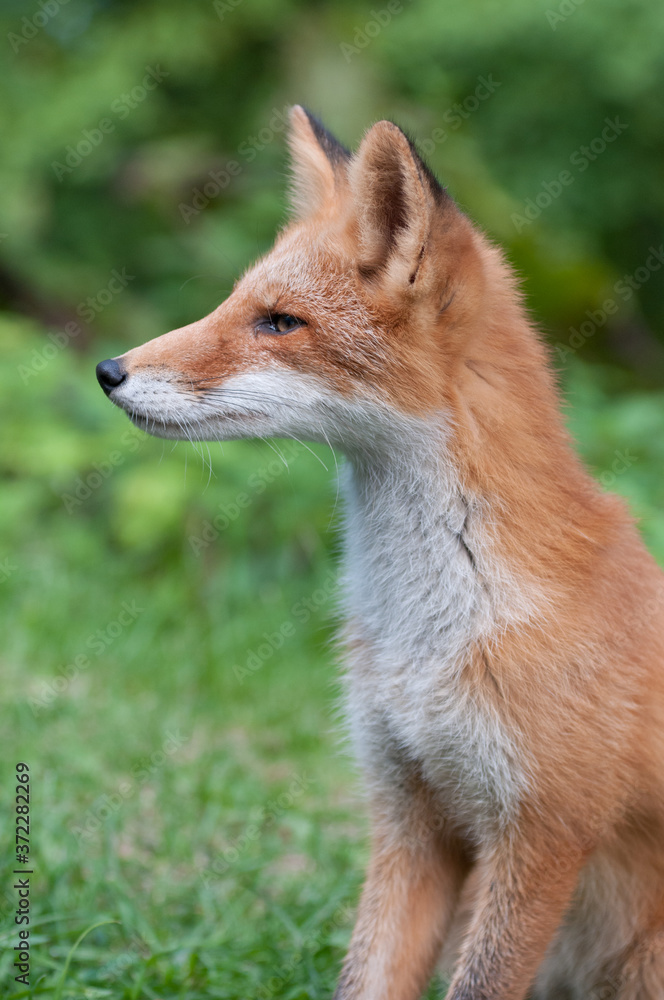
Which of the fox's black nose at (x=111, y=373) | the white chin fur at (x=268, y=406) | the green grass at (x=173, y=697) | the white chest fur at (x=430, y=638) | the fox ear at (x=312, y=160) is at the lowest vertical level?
the green grass at (x=173, y=697)

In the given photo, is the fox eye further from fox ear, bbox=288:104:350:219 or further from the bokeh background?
the bokeh background

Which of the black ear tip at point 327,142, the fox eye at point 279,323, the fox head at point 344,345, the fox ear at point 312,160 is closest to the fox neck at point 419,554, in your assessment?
the fox head at point 344,345

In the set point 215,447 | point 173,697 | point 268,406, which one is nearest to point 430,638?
point 268,406

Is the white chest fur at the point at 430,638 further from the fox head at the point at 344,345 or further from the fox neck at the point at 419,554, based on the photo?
the fox head at the point at 344,345

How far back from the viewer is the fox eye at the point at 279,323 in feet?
→ 9.58

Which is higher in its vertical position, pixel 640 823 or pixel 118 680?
pixel 640 823

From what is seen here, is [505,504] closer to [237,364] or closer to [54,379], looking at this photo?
[237,364]

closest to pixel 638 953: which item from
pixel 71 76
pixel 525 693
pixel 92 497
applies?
pixel 525 693

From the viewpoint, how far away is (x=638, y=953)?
290cm

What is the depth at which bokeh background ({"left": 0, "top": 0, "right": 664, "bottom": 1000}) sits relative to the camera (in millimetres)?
4023

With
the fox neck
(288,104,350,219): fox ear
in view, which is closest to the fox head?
the fox neck

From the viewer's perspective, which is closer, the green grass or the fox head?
the fox head

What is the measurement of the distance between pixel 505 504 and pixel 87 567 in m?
4.55

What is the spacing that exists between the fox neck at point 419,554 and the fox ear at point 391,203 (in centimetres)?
51
